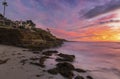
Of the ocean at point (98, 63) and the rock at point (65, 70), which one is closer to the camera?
the rock at point (65, 70)

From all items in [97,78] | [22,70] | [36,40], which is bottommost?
[97,78]

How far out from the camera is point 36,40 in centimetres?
3700

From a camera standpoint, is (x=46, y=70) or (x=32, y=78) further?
(x=46, y=70)

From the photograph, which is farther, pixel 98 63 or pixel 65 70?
pixel 98 63

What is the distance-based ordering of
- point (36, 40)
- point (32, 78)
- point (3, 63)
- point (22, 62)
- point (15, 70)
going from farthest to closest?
point (36, 40)
point (22, 62)
point (3, 63)
point (15, 70)
point (32, 78)

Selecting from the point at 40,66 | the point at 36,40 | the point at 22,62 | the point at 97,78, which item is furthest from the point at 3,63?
the point at 36,40

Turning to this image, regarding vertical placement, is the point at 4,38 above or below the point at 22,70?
above

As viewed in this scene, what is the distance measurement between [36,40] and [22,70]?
844 inches

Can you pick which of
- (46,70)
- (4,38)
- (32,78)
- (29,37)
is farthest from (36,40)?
(32,78)

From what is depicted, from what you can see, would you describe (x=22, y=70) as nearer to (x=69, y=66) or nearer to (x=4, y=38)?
(x=69, y=66)

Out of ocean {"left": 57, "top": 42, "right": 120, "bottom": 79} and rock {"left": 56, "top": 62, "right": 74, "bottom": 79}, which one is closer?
rock {"left": 56, "top": 62, "right": 74, "bottom": 79}

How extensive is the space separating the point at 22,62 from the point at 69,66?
5.33 metres

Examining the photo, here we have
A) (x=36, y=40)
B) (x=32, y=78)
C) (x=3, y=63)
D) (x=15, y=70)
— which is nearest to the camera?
(x=32, y=78)

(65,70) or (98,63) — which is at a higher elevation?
(65,70)
